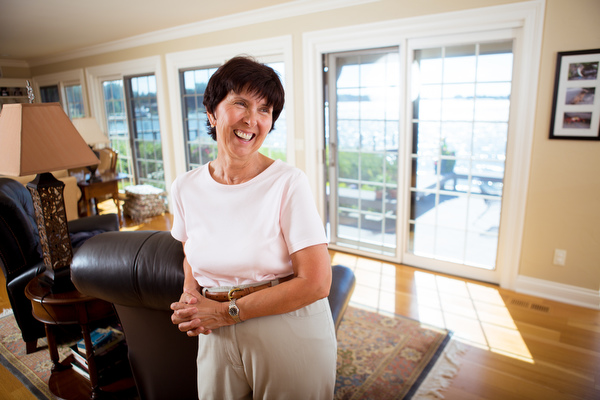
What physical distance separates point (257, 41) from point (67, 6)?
1.86m

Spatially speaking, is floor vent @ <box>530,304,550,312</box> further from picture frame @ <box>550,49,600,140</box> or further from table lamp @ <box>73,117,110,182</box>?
table lamp @ <box>73,117,110,182</box>

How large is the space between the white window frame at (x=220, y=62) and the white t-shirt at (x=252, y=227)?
2755mm

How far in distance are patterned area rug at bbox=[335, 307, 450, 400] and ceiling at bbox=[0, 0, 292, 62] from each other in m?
3.03

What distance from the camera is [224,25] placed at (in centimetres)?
439

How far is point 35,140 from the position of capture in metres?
1.71

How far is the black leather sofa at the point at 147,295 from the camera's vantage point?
1.30 meters

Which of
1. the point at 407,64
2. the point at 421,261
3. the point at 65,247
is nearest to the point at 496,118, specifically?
the point at 407,64

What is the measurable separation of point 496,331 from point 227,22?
3.96 meters

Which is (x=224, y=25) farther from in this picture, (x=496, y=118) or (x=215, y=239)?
(x=215, y=239)

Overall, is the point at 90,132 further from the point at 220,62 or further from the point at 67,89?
the point at 67,89

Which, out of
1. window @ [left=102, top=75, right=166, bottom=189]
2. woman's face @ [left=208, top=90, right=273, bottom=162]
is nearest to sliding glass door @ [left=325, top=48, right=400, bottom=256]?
woman's face @ [left=208, top=90, right=273, bottom=162]

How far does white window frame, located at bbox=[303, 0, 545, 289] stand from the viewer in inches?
107

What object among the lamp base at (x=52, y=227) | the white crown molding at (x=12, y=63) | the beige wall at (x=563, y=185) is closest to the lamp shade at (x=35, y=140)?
the lamp base at (x=52, y=227)

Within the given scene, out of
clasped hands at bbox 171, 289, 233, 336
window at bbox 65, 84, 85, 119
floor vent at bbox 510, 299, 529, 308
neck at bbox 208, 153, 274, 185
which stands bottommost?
floor vent at bbox 510, 299, 529, 308
